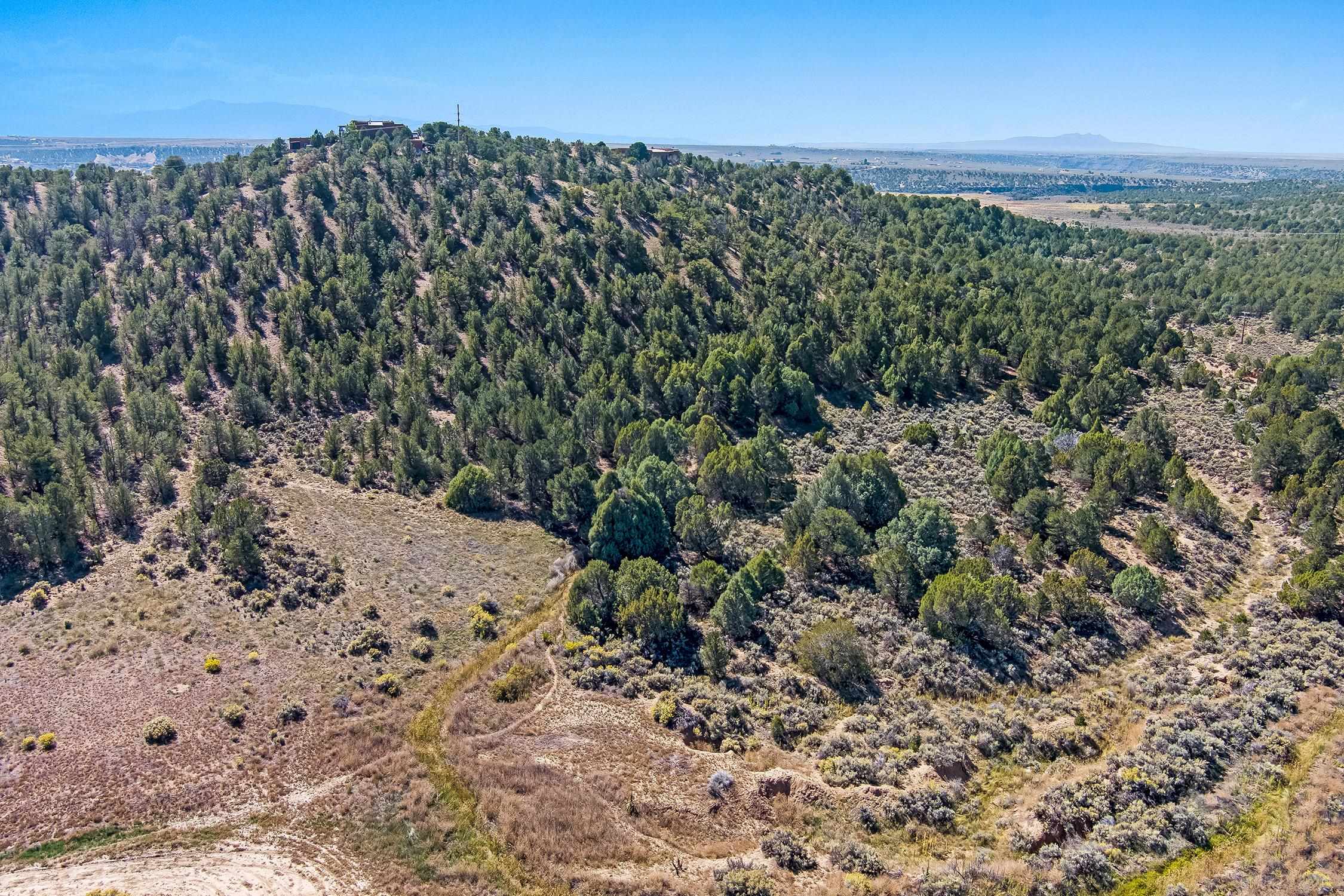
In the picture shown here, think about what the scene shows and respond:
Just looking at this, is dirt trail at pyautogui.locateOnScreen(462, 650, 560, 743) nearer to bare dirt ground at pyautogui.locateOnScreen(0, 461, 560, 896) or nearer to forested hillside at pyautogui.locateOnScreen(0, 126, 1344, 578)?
bare dirt ground at pyautogui.locateOnScreen(0, 461, 560, 896)

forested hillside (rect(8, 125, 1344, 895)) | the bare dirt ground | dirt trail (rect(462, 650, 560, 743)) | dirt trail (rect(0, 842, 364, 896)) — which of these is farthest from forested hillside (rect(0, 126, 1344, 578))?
dirt trail (rect(0, 842, 364, 896))

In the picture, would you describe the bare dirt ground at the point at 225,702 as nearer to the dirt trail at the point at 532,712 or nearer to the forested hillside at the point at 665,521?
the forested hillside at the point at 665,521

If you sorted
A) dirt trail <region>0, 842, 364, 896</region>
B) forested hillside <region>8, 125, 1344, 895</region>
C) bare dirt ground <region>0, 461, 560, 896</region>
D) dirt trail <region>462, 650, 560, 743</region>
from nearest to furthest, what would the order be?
dirt trail <region>0, 842, 364, 896</region> < bare dirt ground <region>0, 461, 560, 896</region> < forested hillside <region>8, 125, 1344, 895</region> < dirt trail <region>462, 650, 560, 743</region>

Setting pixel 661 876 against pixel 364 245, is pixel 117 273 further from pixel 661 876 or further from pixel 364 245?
pixel 661 876

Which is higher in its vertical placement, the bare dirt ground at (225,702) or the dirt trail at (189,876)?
the bare dirt ground at (225,702)

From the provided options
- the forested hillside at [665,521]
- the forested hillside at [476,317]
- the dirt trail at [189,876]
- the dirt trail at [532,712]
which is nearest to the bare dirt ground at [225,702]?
the dirt trail at [189,876]

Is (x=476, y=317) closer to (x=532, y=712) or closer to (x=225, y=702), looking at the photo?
(x=225, y=702)

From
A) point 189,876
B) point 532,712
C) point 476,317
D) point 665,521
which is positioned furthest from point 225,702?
point 476,317

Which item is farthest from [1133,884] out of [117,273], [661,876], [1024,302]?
[117,273]
